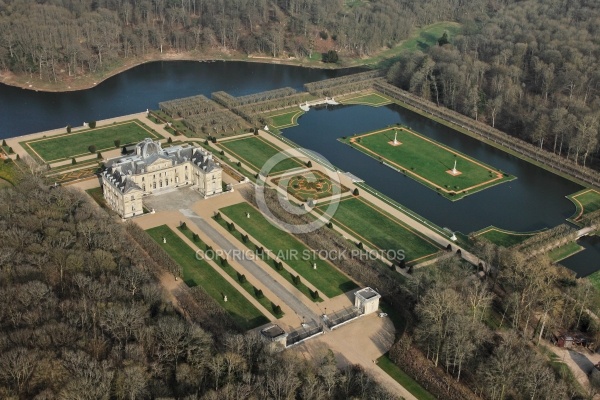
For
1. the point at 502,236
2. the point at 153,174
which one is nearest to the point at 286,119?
the point at 153,174

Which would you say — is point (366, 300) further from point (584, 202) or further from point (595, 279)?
point (584, 202)

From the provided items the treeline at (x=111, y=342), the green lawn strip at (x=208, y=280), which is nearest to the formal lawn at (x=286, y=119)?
the green lawn strip at (x=208, y=280)

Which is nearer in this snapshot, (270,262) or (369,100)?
(270,262)

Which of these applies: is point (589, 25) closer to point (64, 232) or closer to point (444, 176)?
point (444, 176)

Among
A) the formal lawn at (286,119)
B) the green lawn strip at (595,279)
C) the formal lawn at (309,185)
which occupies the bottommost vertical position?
the green lawn strip at (595,279)

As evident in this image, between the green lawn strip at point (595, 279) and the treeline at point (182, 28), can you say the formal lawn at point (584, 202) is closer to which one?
the green lawn strip at point (595, 279)

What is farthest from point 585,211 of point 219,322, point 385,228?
point 219,322
